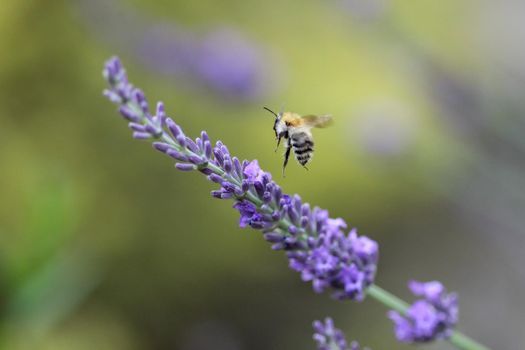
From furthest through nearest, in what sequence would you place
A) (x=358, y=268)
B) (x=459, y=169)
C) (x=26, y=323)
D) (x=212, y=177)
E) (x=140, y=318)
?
(x=140, y=318) < (x=459, y=169) < (x=26, y=323) < (x=358, y=268) < (x=212, y=177)

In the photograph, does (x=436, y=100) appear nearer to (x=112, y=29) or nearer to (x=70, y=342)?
(x=112, y=29)

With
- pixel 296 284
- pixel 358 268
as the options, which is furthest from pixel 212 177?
pixel 296 284

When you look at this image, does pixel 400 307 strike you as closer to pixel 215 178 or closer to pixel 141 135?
pixel 215 178

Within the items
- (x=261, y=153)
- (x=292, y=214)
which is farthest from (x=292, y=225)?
(x=261, y=153)

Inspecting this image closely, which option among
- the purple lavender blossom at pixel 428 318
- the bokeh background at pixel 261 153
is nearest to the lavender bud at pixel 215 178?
the purple lavender blossom at pixel 428 318

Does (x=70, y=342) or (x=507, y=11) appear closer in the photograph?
(x=70, y=342)

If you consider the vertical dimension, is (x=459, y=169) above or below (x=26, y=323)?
above

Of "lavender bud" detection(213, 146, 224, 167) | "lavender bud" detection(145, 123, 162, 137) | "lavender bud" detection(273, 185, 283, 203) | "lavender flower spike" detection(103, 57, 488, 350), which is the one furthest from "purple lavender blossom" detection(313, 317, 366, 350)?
"lavender bud" detection(145, 123, 162, 137)
